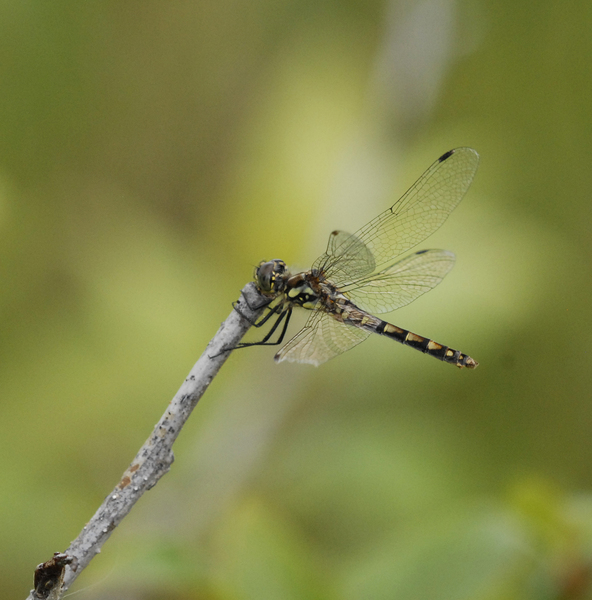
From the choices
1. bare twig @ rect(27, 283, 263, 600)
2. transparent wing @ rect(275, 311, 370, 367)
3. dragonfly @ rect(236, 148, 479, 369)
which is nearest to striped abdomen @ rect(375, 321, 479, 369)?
dragonfly @ rect(236, 148, 479, 369)

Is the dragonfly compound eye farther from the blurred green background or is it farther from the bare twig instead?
the blurred green background

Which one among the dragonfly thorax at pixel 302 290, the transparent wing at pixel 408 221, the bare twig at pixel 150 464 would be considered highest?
the transparent wing at pixel 408 221

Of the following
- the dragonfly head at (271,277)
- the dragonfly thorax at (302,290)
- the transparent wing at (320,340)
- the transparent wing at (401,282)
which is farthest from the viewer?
the transparent wing at (401,282)

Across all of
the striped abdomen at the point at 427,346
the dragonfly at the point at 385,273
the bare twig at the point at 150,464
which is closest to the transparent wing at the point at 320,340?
the dragonfly at the point at 385,273

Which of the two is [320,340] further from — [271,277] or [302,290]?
[271,277]

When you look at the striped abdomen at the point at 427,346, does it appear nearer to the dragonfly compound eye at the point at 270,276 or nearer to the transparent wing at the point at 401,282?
the transparent wing at the point at 401,282

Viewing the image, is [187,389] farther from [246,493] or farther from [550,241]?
[550,241]
